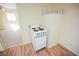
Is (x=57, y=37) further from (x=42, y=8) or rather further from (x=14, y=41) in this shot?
(x=14, y=41)

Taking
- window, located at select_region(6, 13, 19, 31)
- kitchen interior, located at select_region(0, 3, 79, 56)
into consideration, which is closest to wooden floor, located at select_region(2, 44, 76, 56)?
kitchen interior, located at select_region(0, 3, 79, 56)

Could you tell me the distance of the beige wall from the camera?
1019 millimetres

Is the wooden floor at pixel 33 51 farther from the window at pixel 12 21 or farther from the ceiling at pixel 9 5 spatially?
the ceiling at pixel 9 5

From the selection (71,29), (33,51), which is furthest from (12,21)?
(71,29)

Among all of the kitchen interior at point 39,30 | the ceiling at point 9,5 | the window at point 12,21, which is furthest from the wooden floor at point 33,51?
the ceiling at point 9,5

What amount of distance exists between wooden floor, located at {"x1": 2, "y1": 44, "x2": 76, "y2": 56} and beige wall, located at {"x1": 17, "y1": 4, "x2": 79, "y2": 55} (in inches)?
2.3

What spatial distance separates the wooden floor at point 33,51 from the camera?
3.53 feet

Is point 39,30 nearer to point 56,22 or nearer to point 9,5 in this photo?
point 56,22

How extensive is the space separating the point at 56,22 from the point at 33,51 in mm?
463

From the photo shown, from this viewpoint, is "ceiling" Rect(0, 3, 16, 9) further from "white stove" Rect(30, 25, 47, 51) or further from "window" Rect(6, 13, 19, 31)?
"white stove" Rect(30, 25, 47, 51)

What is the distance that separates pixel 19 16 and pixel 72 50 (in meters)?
0.78

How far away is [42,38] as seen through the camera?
114 centimetres

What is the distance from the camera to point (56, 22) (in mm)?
1126

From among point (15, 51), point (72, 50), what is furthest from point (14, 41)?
point (72, 50)
